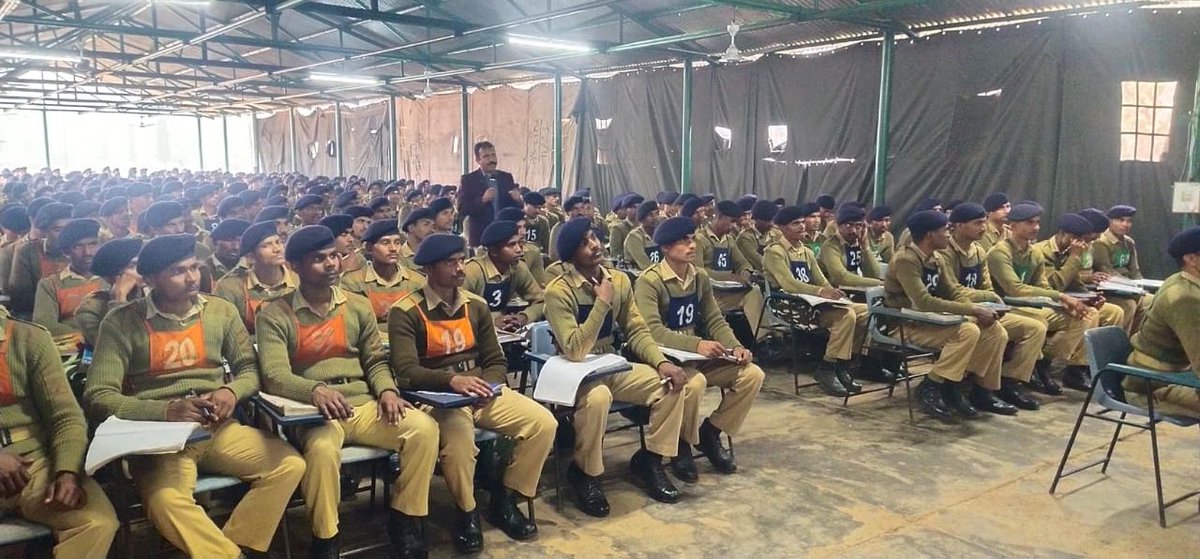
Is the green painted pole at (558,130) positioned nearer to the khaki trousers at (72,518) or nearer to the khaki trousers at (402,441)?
the khaki trousers at (402,441)

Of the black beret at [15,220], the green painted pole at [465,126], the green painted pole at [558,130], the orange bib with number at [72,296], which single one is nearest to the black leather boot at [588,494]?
the orange bib with number at [72,296]

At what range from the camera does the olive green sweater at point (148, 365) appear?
117 inches

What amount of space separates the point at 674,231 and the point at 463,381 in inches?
64.1

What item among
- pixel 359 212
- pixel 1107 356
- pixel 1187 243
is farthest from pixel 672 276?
pixel 359 212

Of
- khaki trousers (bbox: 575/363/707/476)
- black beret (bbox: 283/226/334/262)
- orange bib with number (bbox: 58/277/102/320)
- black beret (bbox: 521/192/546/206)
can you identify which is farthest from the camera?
black beret (bbox: 521/192/546/206)

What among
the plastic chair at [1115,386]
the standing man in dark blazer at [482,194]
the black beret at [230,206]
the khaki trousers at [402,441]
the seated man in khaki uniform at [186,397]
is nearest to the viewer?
the seated man in khaki uniform at [186,397]

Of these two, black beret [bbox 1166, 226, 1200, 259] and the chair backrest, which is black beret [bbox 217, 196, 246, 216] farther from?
black beret [bbox 1166, 226, 1200, 259]

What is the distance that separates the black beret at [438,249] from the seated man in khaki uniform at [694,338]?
3.89ft

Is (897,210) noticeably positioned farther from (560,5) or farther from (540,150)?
(540,150)

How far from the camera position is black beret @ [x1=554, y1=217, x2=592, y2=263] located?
4.26 m

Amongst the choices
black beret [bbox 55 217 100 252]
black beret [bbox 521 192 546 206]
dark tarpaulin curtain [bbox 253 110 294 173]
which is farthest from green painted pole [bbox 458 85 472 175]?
black beret [bbox 55 217 100 252]

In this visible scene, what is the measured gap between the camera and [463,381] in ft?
11.5

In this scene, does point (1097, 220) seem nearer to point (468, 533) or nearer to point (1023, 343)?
point (1023, 343)

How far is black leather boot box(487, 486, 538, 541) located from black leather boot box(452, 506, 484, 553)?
0.57 ft
